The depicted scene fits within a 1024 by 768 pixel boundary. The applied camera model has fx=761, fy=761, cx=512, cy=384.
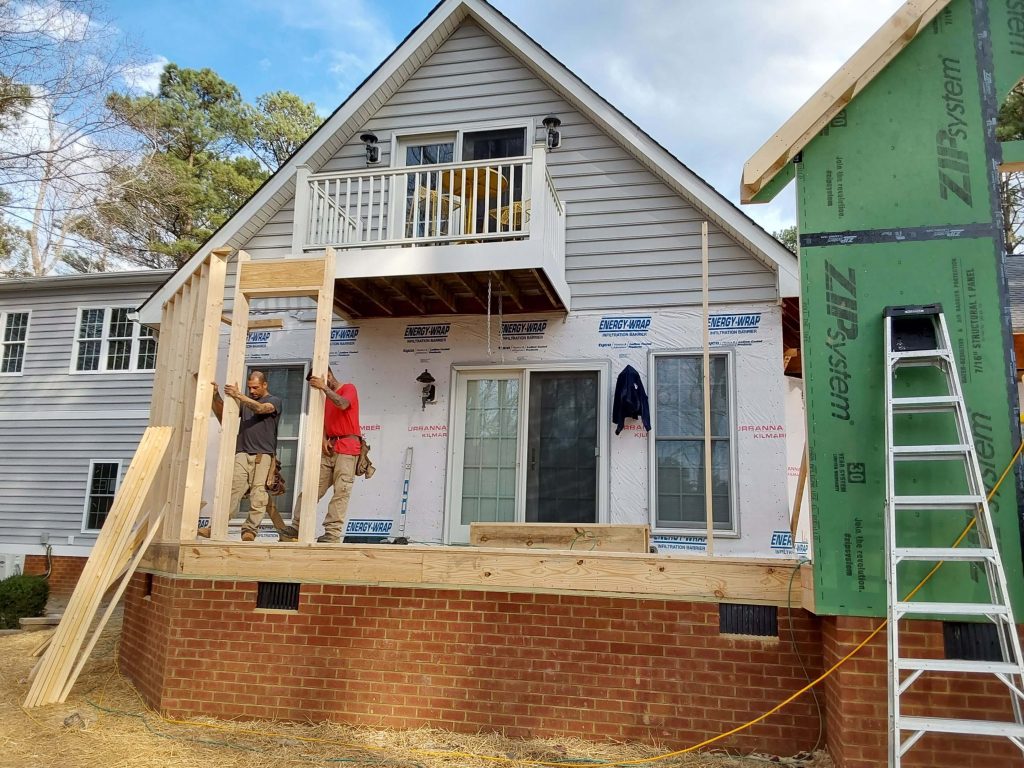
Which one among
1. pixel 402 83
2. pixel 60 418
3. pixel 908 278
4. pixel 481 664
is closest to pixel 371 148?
pixel 402 83

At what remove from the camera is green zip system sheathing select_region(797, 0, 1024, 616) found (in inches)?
163

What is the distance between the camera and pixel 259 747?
16.2 feet

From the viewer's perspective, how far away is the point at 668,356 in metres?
8.18

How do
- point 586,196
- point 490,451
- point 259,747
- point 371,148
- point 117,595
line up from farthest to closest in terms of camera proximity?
1. point 371,148
2. point 586,196
3. point 490,451
4. point 117,595
5. point 259,747

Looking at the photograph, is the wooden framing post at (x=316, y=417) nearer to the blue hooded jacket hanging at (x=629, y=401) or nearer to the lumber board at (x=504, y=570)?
the lumber board at (x=504, y=570)

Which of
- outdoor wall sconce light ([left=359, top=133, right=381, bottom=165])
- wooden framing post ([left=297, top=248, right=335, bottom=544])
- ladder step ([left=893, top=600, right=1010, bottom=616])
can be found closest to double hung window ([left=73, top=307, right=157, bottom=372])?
outdoor wall sconce light ([left=359, top=133, right=381, bottom=165])

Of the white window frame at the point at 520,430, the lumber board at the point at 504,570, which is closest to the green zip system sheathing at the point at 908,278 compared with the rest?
the lumber board at the point at 504,570

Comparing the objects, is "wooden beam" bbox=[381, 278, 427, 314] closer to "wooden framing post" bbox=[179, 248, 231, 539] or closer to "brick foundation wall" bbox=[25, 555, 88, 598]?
"wooden framing post" bbox=[179, 248, 231, 539]

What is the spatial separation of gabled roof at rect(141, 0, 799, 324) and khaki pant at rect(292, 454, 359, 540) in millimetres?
3279

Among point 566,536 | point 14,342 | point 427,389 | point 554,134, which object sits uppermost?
point 554,134

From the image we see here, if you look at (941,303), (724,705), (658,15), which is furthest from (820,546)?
(658,15)

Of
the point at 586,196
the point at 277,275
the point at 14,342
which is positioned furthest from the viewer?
the point at 14,342

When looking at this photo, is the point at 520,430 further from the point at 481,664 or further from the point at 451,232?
the point at 481,664

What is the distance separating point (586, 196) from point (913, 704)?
6.18 m
